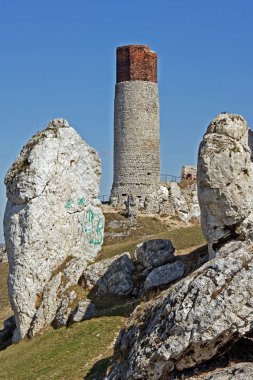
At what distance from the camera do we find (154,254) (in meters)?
25.3

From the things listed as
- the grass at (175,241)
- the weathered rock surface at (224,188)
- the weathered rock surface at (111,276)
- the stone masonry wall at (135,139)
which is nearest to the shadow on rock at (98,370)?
the weathered rock surface at (224,188)

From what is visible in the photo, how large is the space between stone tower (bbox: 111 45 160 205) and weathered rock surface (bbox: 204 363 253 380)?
49112 mm

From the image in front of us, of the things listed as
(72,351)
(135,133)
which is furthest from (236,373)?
(135,133)

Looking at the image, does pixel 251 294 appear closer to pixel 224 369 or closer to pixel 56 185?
pixel 224 369

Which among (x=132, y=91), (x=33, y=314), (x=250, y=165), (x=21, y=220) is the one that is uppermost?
(x=132, y=91)

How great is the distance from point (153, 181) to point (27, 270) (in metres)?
39.0

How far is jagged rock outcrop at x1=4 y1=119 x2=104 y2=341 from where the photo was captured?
25.3 m

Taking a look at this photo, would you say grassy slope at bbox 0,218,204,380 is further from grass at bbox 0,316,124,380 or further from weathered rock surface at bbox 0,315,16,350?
weathered rock surface at bbox 0,315,16,350

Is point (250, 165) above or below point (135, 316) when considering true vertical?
above

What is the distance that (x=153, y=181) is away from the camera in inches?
2509

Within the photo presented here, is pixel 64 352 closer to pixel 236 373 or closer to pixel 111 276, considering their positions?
pixel 111 276

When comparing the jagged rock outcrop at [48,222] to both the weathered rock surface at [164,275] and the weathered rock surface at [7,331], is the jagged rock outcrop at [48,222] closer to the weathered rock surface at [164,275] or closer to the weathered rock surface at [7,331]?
the weathered rock surface at [7,331]

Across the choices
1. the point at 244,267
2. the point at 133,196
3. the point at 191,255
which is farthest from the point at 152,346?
the point at 133,196

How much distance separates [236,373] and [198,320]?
1.33m
